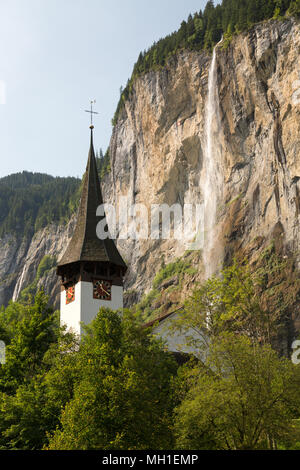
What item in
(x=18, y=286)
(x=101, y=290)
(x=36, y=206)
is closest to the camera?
(x=101, y=290)

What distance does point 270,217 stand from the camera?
63.9 metres

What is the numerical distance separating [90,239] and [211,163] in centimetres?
4036

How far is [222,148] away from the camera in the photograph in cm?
7438

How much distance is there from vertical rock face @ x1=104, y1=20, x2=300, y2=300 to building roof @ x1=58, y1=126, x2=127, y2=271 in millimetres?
23805

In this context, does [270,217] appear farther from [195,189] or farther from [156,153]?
[156,153]

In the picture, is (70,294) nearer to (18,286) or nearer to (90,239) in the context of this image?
(90,239)

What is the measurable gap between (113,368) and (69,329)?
1253 cm

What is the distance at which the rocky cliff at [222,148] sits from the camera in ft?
210

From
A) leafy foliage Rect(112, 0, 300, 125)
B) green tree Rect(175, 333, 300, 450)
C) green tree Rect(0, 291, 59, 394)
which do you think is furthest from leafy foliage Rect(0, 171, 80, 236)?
green tree Rect(175, 333, 300, 450)

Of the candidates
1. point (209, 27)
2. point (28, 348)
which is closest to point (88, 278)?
point (28, 348)

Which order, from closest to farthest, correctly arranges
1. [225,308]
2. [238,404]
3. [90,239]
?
1. [238,404]
2. [225,308]
3. [90,239]

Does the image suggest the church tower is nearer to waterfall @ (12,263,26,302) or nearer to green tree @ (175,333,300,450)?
green tree @ (175,333,300,450)

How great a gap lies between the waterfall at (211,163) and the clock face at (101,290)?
36.2 meters

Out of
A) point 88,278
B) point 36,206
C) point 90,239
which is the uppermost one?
point 36,206
